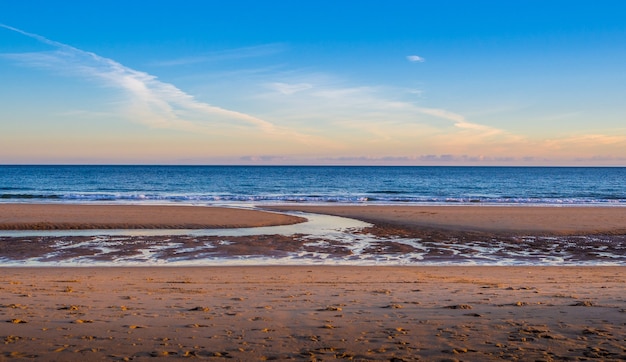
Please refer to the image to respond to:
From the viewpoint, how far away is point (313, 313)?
26.9 feet

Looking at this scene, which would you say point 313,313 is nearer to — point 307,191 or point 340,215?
point 340,215

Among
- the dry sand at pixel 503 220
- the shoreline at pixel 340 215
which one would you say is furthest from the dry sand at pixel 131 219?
the dry sand at pixel 503 220

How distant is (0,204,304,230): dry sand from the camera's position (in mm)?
23906

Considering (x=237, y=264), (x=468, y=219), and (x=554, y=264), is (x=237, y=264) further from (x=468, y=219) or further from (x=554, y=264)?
(x=468, y=219)

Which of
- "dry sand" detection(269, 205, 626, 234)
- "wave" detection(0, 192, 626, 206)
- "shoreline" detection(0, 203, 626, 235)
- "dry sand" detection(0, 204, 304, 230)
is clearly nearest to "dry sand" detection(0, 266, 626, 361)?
"dry sand" detection(0, 204, 304, 230)

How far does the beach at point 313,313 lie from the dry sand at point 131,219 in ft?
33.7

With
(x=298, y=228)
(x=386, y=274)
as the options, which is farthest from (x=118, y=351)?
(x=298, y=228)

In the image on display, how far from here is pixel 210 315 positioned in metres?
8.01

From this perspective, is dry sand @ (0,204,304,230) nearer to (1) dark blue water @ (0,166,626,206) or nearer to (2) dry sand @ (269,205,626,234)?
(2) dry sand @ (269,205,626,234)

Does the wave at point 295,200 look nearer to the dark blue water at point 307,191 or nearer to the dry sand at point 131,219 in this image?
the dark blue water at point 307,191

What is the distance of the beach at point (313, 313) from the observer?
20.4ft

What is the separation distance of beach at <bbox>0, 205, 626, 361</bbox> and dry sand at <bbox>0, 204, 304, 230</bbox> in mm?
10286

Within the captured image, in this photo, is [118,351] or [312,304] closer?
[118,351]

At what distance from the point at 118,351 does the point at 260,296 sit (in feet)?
12.7
